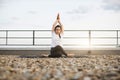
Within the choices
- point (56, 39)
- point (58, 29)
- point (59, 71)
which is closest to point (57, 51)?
point (56, 39)

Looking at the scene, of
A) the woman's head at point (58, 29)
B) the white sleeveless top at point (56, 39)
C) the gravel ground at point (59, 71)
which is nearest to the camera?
the gravel ground at point (59, 71)

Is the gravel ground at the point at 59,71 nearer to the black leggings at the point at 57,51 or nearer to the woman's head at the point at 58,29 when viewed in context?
the woman's head at the point at 58,29

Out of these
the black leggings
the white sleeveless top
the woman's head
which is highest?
the woman's head

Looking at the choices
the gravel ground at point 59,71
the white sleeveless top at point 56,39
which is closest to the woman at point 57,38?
the white sleeveless top at point 56,39

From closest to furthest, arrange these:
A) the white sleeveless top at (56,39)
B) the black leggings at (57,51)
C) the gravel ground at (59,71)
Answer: the gravel ground at (59,71)
the white sleeveless top at (56,39)
the black leggings at (57,51)

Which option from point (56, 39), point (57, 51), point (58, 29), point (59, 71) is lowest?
point (59, 71)

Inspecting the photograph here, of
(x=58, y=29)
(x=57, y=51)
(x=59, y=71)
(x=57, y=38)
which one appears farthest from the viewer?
(x=57, y=51)

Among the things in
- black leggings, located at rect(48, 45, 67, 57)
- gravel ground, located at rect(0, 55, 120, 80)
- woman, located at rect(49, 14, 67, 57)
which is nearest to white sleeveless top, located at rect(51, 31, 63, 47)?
woman, located at rect(49, 14, 67, 57)

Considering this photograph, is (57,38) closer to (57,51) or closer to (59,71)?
(57,51)

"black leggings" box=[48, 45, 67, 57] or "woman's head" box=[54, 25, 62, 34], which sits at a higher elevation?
"woman's head" box=[54, 25, 62, 34]

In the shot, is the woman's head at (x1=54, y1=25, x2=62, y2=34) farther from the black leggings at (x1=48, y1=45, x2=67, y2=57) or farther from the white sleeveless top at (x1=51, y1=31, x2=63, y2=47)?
the black leggings at (x1=48, y1=45, x2=67, y2=57)

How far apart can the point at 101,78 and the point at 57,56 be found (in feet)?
28.5

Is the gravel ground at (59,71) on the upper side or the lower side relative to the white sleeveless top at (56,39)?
lower

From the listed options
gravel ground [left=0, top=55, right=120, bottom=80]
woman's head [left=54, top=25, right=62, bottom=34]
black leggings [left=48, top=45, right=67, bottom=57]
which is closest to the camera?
gravel ground [left=0, top=55, right=120, bottom=80]
